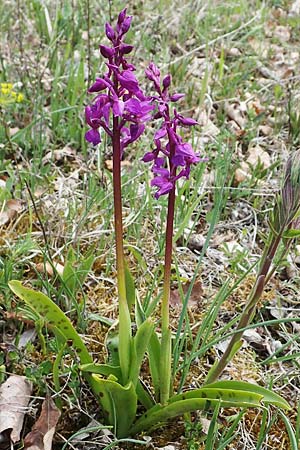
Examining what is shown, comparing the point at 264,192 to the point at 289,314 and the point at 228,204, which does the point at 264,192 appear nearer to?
the point at 228,204

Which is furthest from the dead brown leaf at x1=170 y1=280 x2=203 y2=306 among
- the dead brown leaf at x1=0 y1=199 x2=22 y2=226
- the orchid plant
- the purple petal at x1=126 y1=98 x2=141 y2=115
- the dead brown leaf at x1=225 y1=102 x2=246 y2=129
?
the dead brown leaf at x1=225 y1=102 x2=246 y2=129

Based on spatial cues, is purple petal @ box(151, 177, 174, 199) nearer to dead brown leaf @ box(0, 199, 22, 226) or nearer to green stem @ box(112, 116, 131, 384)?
green stem @ box(112, 116, 131, 384)

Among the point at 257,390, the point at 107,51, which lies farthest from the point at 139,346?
the point at 107,51

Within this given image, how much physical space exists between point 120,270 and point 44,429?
1.65 ft

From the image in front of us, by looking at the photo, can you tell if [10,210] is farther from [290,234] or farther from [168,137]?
[290,234]

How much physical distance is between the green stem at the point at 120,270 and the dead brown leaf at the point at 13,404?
317 millimetres

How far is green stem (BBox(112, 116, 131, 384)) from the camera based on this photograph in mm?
1270

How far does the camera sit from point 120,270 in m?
1.38

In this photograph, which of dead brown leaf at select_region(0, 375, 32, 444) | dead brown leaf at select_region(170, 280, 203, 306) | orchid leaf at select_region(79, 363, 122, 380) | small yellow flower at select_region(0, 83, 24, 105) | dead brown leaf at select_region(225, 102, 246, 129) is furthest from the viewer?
dead brown leaf at select_region(225, 102, 246, 129)

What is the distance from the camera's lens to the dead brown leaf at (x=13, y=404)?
5.08ft

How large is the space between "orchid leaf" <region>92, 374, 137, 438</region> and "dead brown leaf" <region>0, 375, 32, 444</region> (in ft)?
0.75

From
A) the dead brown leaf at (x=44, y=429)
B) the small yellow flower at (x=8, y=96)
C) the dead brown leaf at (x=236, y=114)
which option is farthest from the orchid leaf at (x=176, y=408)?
the dead brown leaf at (x=236, y=114)

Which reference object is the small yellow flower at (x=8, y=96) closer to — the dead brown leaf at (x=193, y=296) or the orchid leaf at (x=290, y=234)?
the dead brown leaf at (x=193, y=296)

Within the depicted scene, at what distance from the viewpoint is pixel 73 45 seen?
3432 millimetres
